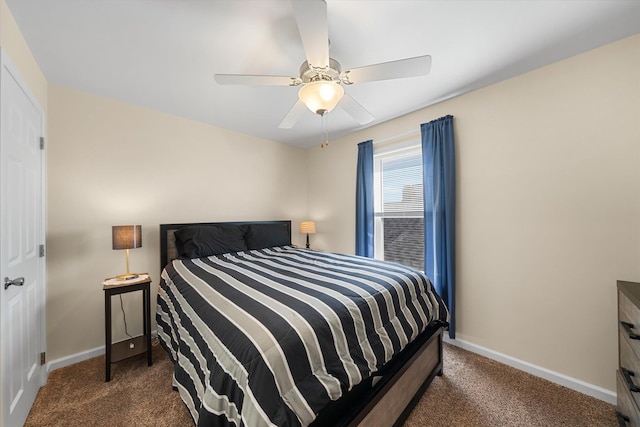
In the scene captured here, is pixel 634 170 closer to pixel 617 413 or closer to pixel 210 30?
pixel 617 413

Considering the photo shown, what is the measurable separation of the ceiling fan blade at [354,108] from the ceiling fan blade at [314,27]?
1.38ft

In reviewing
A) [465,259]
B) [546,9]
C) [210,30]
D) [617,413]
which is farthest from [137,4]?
[617,413]

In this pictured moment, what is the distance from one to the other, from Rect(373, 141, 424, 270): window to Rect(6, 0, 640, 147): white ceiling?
0.91m

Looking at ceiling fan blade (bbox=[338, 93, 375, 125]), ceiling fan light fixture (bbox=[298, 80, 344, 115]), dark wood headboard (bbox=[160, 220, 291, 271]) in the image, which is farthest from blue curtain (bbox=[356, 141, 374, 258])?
dark wood headboard (bbox=[160, 220, 291, 271])

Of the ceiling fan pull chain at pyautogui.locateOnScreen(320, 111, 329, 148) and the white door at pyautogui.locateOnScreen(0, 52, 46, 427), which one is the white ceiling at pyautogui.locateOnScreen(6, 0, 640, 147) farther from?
the ceiling fan pull chain at pyautogui.locateOnScreen(320, 111, 329, 148)

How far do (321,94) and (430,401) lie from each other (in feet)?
7.66

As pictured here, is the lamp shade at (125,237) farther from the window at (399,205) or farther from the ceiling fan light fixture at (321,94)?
the window at (399,205)

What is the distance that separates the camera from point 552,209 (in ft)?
6.36

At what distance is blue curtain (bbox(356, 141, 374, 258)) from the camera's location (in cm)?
328

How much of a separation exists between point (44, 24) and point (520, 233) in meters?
3.91

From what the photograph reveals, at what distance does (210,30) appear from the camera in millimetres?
1560

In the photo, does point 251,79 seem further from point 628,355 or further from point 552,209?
point 628,355

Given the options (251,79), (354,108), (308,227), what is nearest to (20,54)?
(251,79)

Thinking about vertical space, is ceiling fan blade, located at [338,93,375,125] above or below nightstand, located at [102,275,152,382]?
above
